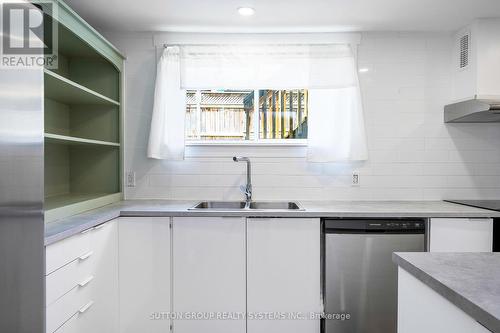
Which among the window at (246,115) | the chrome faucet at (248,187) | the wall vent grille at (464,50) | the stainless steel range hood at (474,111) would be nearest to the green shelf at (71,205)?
the window at (246,115)

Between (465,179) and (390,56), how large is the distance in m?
1.22

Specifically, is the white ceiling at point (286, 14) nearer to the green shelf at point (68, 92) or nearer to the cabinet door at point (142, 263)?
the green shelf at point (68, 92)

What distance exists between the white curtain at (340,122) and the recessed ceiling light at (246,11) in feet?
2.64

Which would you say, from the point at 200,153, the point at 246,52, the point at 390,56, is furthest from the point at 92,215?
the point at 390,56

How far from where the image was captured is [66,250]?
1573 mm

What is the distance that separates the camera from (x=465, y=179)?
282 centimetres

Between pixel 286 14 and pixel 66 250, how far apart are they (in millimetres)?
2099

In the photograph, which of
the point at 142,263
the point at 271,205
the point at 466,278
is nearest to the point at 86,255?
the point at 142,263

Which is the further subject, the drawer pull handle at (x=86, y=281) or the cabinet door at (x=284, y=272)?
the cabinet door at (x=284, y=272)

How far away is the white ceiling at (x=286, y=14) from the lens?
2299 millimetres

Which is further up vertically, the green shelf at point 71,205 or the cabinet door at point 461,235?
the green shelf at point 71,205

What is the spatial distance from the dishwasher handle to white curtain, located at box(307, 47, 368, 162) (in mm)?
670

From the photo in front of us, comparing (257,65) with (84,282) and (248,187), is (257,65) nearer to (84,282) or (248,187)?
(248,187)

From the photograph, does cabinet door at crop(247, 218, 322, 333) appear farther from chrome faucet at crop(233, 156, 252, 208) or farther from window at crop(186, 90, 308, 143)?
window at crop(186, 90, 308, 143)
